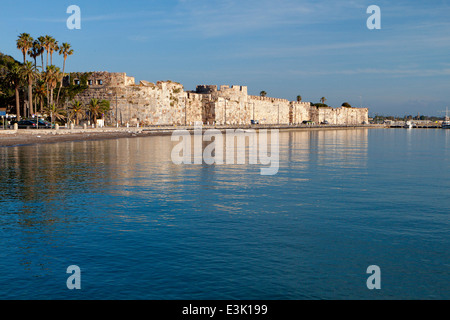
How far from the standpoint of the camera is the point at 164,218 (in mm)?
14945

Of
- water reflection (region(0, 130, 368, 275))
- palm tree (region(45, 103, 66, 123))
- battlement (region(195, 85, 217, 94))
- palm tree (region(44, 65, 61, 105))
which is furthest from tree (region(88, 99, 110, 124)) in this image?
water reflection (region(0, 130, 368, 275))

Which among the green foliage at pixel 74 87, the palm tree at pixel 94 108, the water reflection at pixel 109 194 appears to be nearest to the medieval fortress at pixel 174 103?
the green foliage at pixel 74 87

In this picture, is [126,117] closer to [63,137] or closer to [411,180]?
[63,137]

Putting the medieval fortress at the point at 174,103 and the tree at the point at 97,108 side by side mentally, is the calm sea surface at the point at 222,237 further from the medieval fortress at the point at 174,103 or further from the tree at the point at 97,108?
the medieval fortress at the point at 174,103

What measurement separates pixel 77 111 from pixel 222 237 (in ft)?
222

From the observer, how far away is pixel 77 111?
75812mm

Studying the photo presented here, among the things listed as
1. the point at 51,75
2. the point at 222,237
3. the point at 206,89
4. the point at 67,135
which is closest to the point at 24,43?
the point at 51,75

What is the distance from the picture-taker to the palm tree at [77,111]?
76000 mm

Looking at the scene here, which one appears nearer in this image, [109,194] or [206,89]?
[109,194]

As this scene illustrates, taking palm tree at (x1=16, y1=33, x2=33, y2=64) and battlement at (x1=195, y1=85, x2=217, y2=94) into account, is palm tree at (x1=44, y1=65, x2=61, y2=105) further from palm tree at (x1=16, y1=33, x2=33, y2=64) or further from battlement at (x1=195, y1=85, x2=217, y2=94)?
battlement at (x1=195, y1=85, x2=217, y2=94)

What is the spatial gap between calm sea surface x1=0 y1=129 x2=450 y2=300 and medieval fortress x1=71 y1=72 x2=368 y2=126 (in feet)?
202

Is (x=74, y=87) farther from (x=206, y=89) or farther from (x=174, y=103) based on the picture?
(x=206, y=89)

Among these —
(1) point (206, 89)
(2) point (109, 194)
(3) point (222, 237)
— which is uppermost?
(1) point (206, 89)

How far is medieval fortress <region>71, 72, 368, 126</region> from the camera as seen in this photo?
84750 millimetres
